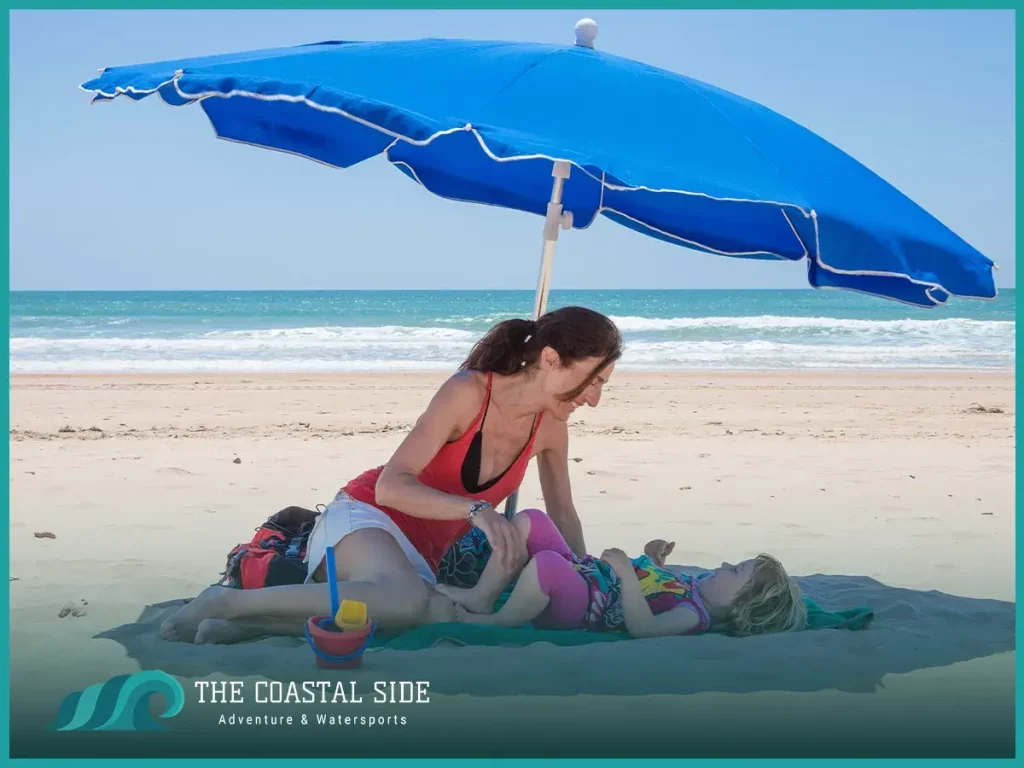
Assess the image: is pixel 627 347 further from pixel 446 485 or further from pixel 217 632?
pixel 217 632

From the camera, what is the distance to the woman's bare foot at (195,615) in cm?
377

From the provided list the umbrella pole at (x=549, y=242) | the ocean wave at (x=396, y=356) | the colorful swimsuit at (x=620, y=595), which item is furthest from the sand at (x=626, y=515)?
the ocean wave at (x=396, y=356)

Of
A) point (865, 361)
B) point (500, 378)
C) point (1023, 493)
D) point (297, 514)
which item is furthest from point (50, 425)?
point (865, 361)

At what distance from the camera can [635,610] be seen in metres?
4.02

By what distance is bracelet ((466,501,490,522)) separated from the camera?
368 centimetres

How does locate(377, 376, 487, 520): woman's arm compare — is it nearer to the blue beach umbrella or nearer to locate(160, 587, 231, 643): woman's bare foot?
locate(160, 587, 231, 643): woman's bare foot

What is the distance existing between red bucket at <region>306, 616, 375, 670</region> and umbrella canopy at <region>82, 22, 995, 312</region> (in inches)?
59.0

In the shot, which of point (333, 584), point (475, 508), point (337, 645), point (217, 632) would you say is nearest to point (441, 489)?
point (475, 508)

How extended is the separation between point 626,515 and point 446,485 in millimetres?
2748

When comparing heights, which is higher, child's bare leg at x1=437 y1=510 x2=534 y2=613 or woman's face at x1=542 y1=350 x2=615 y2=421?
woman's face at x1=542 y1=350 x2=615 y2=421

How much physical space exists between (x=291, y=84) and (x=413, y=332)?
25343 millimetres

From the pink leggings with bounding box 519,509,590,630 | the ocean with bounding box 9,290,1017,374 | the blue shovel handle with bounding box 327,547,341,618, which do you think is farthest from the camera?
the ocean with bounding box 9,290,1017,374

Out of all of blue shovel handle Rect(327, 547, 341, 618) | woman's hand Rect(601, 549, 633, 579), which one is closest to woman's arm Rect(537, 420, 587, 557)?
woman's hand Rect(601, 549, 633, 579)

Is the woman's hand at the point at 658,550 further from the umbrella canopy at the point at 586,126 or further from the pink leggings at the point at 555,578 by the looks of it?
the umbrella canopy at the point at 586,126
